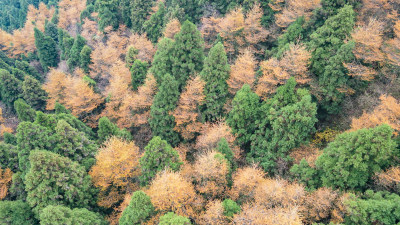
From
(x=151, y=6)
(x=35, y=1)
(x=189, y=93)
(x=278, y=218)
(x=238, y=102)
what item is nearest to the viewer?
(x=278, y=218)

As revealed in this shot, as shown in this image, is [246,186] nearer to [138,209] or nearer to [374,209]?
[374,209]

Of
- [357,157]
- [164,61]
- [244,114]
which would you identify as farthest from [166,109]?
[357,157]

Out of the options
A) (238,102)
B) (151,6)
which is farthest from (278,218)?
(151,6)

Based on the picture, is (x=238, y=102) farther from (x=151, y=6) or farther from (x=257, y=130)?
(x=151, y=6)

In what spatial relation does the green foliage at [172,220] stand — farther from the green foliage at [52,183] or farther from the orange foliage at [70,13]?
the orange foliage at [70,13]

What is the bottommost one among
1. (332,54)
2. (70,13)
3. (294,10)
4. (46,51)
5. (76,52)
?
(46,51)

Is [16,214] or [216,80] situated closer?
[16,214]

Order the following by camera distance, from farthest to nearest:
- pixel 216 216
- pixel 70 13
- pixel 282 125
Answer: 1. pixel 70 13
2. pixel 282 125
3. pixel 216 216

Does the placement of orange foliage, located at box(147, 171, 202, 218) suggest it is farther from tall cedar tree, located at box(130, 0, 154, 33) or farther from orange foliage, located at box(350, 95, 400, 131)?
tall cedar tree, located at box(130, 0, 154, 33)

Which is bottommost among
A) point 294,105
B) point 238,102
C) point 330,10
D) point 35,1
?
point 35,1
